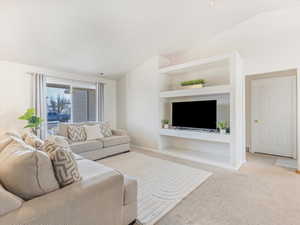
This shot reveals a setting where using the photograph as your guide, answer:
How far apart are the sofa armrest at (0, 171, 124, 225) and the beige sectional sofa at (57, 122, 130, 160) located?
225cm

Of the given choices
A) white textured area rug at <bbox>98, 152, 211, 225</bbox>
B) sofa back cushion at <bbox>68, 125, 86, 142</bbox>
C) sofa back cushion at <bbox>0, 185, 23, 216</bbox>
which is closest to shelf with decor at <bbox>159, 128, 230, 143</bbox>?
white textured area rug at <bbox>98, 152, 211, 225</bbox>

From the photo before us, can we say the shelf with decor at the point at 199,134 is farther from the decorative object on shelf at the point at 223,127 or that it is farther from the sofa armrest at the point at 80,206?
the sofa armrest at the point at 80,206

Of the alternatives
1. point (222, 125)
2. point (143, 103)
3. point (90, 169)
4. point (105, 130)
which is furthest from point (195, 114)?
point (90, 169)

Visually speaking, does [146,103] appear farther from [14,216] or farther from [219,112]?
[14,216]

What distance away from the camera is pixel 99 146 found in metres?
3.60

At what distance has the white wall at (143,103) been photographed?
4472mm

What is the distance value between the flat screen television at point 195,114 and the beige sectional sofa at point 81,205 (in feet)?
8.58

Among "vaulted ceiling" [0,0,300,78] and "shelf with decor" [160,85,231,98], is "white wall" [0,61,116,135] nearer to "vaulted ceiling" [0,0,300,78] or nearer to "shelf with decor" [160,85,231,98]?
"vaulted ceiling" [0,0,300,78]

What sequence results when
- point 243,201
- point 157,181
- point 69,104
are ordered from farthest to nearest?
point 69,104, point 157,181, point 243,201

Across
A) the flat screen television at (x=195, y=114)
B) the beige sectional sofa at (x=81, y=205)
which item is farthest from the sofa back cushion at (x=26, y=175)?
the flat screen television at (x=195, y=114)

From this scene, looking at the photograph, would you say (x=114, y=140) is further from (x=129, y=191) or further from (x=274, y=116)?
(x=274, y=116)

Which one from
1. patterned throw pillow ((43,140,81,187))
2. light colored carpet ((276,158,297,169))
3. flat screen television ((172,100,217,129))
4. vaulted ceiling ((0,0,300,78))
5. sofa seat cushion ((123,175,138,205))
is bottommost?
light colored carpet ((276,158,297,169))

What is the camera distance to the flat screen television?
11.8 ft

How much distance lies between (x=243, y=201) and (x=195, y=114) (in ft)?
7.13
